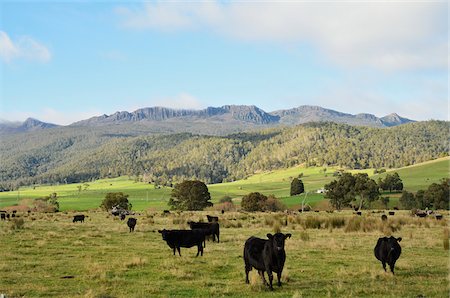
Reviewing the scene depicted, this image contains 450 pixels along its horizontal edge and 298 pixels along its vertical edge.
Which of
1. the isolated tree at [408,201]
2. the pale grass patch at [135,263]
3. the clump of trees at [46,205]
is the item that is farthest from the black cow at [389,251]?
the isolated tree at [408,201]

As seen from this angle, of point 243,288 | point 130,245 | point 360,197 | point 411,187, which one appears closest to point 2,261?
point 130,245

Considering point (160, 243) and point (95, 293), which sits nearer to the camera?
point (95, 293)

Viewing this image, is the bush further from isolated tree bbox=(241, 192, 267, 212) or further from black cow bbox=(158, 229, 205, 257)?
black cow bbox=(158, 229, 205, 257)

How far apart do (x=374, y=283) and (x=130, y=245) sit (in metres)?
15.8

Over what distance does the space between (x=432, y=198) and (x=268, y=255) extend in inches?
3483

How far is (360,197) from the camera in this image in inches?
3952

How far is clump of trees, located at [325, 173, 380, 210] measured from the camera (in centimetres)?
9469

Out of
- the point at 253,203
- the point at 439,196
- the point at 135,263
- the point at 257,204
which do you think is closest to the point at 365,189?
the point at 439,196

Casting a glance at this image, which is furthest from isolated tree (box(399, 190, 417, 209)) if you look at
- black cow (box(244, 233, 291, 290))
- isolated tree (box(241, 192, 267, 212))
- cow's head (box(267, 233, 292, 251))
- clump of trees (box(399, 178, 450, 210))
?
cow's head (box(267, 233, 292, 251))

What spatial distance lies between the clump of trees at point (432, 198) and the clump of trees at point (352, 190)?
758cm

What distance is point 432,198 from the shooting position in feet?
302

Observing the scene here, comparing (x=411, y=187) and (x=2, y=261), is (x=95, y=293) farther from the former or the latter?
(x=411, y=187)

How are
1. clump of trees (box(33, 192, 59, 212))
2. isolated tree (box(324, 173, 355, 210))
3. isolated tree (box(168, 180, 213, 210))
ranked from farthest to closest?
isolated tree (box(168, 180, 213, 210))
isolated tree (box(324, 173, 355, 210))
clump of trees (box(33, 192, 59, 212))

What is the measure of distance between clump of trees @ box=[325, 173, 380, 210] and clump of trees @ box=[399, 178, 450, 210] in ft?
24.9
